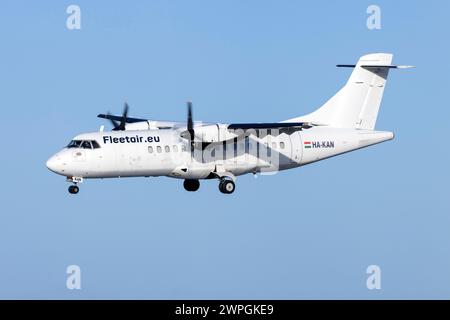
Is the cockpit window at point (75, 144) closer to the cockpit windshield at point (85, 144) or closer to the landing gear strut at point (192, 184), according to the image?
the cockpit windshield at point (85, 144)

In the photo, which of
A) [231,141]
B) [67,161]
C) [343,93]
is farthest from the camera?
[343,93]

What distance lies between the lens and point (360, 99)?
141ft

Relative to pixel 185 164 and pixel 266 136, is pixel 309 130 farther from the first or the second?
pixel 185 164

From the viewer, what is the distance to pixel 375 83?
4325 centimetres

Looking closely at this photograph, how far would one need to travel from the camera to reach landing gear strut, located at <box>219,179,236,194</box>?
40.3 m

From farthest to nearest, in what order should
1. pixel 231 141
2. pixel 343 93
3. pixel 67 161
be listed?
1. pixel 343 93
2. pixel 231 141
3. pixel 67 161

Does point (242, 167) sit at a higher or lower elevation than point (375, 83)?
lower

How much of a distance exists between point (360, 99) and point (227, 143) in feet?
21.7

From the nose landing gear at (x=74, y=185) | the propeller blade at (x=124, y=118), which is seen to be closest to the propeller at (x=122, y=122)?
the propeller blade at (x=124, y=118)

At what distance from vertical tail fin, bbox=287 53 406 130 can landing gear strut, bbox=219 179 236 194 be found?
4.57 m

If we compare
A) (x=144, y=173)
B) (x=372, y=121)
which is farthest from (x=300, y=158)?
(x=144, y=173)

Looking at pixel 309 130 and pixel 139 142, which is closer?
pixel 139 142

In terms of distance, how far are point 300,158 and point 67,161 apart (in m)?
9.89

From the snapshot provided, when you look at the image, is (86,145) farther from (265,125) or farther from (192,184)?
(265,125)
